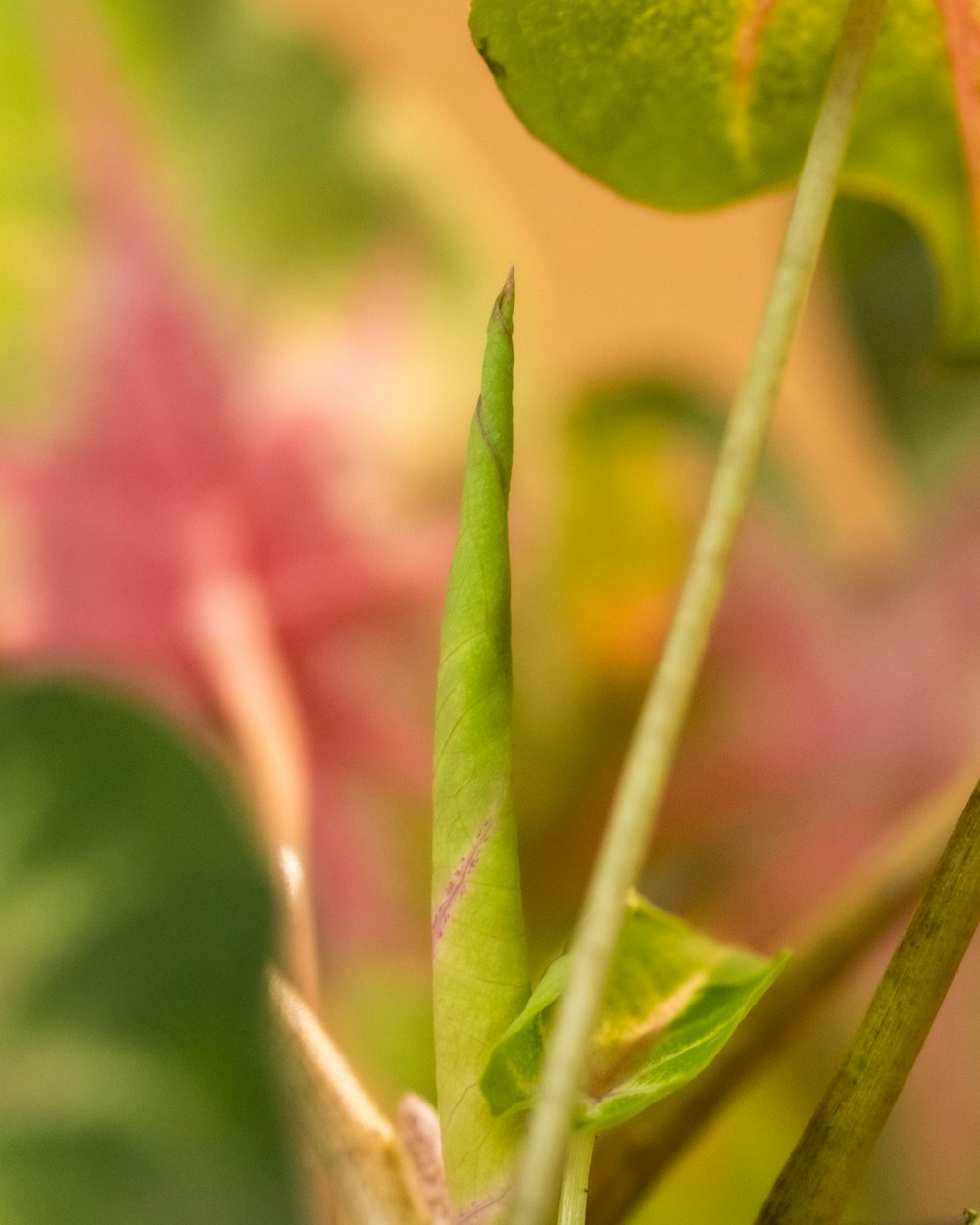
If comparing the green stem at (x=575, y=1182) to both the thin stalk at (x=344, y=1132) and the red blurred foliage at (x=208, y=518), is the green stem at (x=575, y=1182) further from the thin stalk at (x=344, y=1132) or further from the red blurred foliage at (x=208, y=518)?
the red blurred foliage at (x=208, y=518)

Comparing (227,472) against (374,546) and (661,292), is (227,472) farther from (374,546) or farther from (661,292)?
(661,292)

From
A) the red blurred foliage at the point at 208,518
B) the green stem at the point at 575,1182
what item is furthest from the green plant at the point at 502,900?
the red blurred foliage at the point at 208,518

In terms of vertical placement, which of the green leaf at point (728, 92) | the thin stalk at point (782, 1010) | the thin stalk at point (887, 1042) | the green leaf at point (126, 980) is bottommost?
the thin stalk at point (782, 1010)

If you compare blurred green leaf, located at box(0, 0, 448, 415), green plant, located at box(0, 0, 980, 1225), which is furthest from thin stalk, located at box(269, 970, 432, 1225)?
blurred green leaf, located at box(0, 0, 448, 415)

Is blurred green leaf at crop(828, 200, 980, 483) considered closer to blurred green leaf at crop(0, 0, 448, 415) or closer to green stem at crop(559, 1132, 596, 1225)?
blurred green leaf at crop(0, 0, 448, 415)

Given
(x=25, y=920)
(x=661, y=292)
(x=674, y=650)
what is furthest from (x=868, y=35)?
(x=661, y=292)

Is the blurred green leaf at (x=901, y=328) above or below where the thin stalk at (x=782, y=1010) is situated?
above
